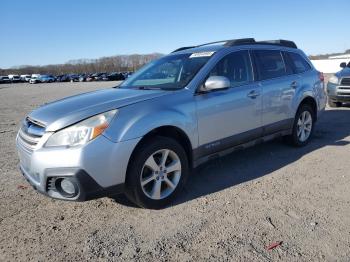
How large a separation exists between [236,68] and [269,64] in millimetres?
859

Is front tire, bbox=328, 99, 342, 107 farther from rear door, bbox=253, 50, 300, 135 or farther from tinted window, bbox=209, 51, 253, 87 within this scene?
tinted window, bbox=209, 51, 253, 87

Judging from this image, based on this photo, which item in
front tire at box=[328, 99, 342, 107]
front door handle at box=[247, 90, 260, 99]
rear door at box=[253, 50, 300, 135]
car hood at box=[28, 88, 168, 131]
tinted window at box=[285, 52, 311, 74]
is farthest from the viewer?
front tire at box=[328, 99, 342, 107]

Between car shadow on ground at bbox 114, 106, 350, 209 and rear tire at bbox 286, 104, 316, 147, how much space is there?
0.13 metres

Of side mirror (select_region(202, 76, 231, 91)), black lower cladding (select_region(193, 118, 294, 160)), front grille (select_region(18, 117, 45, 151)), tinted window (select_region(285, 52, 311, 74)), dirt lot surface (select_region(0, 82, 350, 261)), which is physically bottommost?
dirt lot surface (select_region(0, 82, 350, 261))

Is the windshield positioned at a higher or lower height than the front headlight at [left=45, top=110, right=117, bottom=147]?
higher

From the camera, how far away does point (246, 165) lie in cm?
533

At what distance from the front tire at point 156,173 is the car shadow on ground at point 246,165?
0.23 m

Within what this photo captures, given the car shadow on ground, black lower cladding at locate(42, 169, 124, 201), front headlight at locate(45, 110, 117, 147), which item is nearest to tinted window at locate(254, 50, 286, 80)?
the car shadow on ground

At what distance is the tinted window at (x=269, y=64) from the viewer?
17.2 feet

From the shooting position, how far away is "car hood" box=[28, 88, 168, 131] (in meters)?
3.51

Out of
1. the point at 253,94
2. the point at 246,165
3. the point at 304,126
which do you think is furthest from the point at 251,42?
the point at 304,126

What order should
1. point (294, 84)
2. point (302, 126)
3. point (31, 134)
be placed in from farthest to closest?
point (302, 126) → point (294, 84) → point (31, 134)

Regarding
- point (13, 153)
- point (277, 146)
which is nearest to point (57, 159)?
point (13, 153)

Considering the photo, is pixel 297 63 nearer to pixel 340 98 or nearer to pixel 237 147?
pixel 237 147
